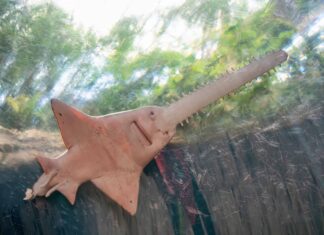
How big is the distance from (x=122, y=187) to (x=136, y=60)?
1.95 meters

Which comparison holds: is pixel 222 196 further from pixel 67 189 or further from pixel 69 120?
pixel 69 120

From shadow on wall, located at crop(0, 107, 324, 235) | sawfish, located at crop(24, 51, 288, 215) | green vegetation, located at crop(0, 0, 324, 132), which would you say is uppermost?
green vegetation, located at crop(0, 0, 324, 132)

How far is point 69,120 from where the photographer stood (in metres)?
2.11

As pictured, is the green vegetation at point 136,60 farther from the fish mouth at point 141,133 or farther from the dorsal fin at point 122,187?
the dorsal fin at point 122,187

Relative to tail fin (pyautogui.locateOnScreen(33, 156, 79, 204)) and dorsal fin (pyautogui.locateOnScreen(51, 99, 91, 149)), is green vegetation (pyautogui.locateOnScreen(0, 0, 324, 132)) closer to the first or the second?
dorsal fin (pyautogui.locateOnScreen(51, 99, 91, 149))

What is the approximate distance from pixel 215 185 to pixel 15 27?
10.3 ft

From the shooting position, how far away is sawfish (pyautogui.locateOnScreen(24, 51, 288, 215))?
2012 millimetres

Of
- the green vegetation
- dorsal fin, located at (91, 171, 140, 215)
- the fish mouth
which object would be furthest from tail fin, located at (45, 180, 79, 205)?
the green vegetation

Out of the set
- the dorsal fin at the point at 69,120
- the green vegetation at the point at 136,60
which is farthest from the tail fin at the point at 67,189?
the green vegetation at the point at 136,60

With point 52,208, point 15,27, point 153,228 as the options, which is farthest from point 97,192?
point 15,27

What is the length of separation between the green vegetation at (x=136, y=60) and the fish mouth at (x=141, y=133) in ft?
1.73

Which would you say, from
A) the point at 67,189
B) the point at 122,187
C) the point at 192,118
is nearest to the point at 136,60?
the point at 192,118

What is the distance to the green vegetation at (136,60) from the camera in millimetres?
2896

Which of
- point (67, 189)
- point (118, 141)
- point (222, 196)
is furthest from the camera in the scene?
point (118, 141)
